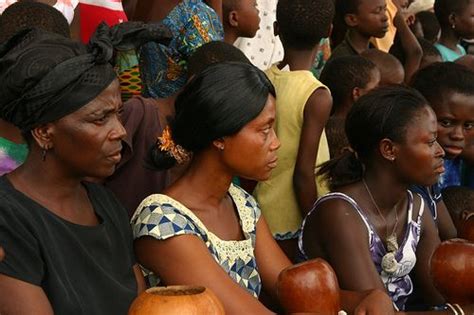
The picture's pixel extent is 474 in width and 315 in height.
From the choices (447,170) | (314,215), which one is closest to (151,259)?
(314,215)

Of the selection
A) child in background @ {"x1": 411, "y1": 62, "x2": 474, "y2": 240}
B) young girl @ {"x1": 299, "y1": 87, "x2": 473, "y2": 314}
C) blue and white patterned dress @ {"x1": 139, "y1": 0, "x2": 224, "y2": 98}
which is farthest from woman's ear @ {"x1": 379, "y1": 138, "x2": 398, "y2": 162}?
blue and white patterned dress @ {"x1": 139, "y1": 0, "x2": 224, "y2": 98}

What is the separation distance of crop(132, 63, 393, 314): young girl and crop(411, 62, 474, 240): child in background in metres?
1.17

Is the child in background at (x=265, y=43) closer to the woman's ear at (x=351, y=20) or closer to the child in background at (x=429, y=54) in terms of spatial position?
the woman's ear at (x=351, y=20)

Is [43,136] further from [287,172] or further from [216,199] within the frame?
[287,172]

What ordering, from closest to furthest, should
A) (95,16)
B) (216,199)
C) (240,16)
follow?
(216,199)
(95,16)
(240,16)

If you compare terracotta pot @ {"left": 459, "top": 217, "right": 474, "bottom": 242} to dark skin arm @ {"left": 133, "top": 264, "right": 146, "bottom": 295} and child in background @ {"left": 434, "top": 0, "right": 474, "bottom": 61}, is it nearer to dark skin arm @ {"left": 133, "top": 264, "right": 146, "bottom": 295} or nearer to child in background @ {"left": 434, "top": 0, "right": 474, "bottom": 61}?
dark skin arm @ {"left": 133, "top": 264, "right": 146, "bottom": 295}

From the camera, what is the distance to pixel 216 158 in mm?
2873

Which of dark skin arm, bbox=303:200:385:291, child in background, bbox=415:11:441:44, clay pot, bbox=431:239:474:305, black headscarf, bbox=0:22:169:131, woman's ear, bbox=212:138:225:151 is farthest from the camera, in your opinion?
child in background, bbox=415:11:441:44

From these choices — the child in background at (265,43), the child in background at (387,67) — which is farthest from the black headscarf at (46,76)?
the child in background at (265,43)

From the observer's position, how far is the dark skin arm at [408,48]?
20.3 feet

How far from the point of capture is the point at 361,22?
5988 mm

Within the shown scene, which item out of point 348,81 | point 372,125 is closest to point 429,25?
point 348,81

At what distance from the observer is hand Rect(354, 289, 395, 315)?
2.69 meters

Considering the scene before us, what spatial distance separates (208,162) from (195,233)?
0.86 feet
